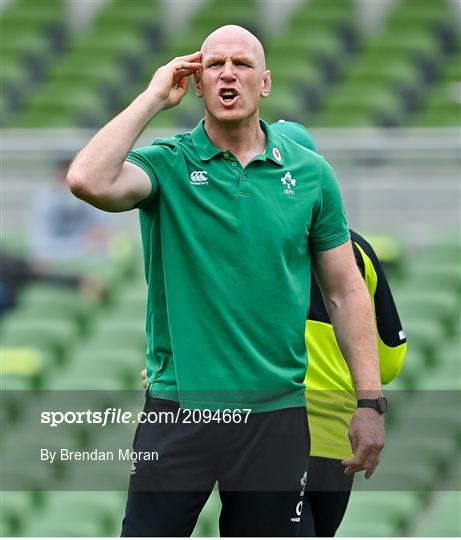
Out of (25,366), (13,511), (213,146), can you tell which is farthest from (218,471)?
(25,366)

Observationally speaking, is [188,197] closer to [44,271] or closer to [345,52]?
[44,271]

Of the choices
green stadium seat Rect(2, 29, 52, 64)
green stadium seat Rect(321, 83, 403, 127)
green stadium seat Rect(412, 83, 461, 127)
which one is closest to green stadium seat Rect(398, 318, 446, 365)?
green stadium seat Rect(412, 83, 461, 127)

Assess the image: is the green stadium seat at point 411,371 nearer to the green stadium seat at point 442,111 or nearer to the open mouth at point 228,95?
the green stadium seat at point 442,111

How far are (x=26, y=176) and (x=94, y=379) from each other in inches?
63.4

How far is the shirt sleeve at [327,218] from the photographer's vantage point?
4.23 m

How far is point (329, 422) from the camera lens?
4.80m

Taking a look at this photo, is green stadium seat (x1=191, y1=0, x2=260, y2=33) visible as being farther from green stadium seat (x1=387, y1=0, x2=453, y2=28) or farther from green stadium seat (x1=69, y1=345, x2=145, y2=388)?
green stadium seat (x1=69, y1=345, x2=145, y2=388)

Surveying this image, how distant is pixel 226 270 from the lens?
4.09 meters

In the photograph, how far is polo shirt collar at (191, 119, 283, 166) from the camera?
164 inches

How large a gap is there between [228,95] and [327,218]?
42cm

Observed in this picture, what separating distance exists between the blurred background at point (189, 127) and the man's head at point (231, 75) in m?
3.53

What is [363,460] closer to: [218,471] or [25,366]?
[218,471]

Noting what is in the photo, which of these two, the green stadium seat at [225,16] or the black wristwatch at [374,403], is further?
the green stadium seat at [225,16]

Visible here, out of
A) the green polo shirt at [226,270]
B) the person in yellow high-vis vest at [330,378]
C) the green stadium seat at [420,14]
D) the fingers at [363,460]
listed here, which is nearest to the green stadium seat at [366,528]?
the person in yellow high-vis vest at [330,378]
